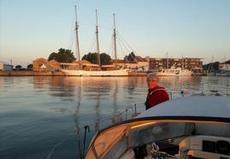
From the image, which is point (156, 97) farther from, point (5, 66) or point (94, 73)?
point (5, 66)

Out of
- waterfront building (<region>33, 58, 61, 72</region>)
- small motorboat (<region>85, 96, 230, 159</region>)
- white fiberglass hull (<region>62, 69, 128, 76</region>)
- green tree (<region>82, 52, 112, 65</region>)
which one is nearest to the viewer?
small motorboat (<region>85, 96, 230, 159</region>)

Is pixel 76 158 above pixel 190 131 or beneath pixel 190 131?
beneath

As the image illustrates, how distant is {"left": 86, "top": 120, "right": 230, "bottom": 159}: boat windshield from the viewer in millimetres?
5387

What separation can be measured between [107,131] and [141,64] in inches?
7312

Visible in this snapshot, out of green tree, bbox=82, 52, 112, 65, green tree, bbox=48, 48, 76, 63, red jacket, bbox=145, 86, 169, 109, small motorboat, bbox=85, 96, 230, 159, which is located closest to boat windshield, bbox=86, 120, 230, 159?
small motorboat, bbox=85, 96, 230, 159

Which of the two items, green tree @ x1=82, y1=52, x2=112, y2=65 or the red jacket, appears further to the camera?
green tree @ x1=82, y1=52, x2=112, y2=65

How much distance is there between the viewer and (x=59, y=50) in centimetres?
16425

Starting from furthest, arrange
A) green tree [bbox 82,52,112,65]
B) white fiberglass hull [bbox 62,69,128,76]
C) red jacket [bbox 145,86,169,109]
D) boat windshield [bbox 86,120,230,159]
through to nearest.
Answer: green tree [bbox 82,52,112,65] < white fiberglass hull [bbox 62,69,128,76] < red jacket [bbox 145,86,169,109] < boat windshield [bbox 86,120,230,159]

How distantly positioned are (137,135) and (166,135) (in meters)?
0.69

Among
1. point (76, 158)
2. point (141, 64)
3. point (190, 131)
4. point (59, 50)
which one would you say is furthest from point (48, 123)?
point (141, 64)

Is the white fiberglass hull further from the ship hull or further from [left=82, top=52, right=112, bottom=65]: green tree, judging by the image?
[left=82, top=52, right=112, bottom=65]: green tree

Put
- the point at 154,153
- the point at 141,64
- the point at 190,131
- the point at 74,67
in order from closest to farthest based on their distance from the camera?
the point at 154,153 < the point at 190,131 < the point at 74,67 < the point at 141,64

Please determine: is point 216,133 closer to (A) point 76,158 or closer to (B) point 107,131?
(B) point 107,131

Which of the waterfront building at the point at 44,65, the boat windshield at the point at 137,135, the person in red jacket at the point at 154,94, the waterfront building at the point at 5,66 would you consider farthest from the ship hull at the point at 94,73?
the boat windshield at the point at 137,135
